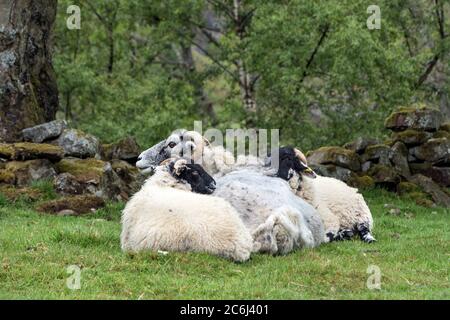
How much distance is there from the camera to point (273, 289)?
7387 mm

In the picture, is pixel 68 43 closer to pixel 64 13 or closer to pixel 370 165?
pixel 64 13

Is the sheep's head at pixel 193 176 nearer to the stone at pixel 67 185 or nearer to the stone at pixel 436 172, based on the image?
the stone at pixel 67 185

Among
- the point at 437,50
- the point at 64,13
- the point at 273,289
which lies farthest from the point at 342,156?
the point at 64,13

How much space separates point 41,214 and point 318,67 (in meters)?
13.0

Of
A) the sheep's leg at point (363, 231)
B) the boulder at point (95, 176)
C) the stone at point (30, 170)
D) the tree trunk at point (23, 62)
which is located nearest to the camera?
the sheep's leg at point (363, 231)

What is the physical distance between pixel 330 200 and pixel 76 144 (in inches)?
256

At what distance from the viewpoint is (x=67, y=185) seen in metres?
14.5

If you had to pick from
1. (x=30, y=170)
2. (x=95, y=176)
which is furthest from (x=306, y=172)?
(x=30, y=170)

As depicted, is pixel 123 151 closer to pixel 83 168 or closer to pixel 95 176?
pixel 83 168

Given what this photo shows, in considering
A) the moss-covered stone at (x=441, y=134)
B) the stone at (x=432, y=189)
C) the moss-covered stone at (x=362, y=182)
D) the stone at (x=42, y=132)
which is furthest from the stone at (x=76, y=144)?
the moss-covered stone at (x=441, y=134)

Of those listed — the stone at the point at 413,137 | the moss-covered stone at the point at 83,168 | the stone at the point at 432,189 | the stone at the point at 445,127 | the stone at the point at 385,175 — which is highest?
the stone at the point at 445,127

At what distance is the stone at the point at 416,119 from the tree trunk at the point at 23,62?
7912 millimetres

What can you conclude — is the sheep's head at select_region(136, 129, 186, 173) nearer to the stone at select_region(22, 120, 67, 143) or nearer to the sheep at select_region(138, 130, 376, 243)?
the sheep at select_region(138, 130, 376, 243)

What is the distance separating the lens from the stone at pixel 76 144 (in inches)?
615
